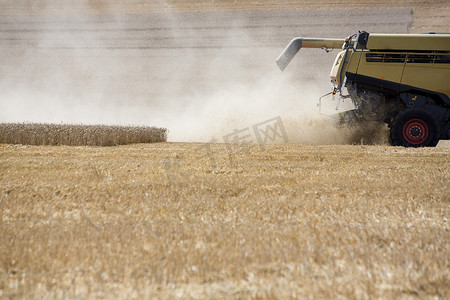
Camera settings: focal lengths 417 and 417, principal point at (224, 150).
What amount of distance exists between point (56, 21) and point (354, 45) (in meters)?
25.7

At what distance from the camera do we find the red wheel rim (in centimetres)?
941

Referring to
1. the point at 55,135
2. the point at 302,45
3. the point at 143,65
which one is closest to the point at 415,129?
the point at 302,45

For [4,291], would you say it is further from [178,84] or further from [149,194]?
[178,84]

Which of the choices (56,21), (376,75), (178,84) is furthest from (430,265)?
(56,21)

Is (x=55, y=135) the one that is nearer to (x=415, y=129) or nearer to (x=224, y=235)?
(x=415, y=129)

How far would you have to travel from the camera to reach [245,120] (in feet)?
43.1

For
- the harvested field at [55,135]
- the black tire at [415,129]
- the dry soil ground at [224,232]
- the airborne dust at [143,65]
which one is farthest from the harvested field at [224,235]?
the airborne dust at [143,65]

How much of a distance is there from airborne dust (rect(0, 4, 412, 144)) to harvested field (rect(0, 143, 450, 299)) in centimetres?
1147

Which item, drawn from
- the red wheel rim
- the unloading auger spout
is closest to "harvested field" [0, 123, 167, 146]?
the unloading auger spout

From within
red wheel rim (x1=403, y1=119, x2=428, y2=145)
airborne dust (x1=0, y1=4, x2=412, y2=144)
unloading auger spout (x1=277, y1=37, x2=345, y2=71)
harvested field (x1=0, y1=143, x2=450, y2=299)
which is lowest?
harvested field (x1=0, y1=143, x2=450, y2=299)

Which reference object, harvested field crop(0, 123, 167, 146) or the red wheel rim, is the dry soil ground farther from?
harvested field crop(0, 123, 167, 146)

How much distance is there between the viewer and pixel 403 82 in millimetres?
9477

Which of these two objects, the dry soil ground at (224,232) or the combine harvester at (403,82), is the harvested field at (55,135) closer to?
the dry soil ground at (224,232)

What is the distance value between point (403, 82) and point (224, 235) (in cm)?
816
